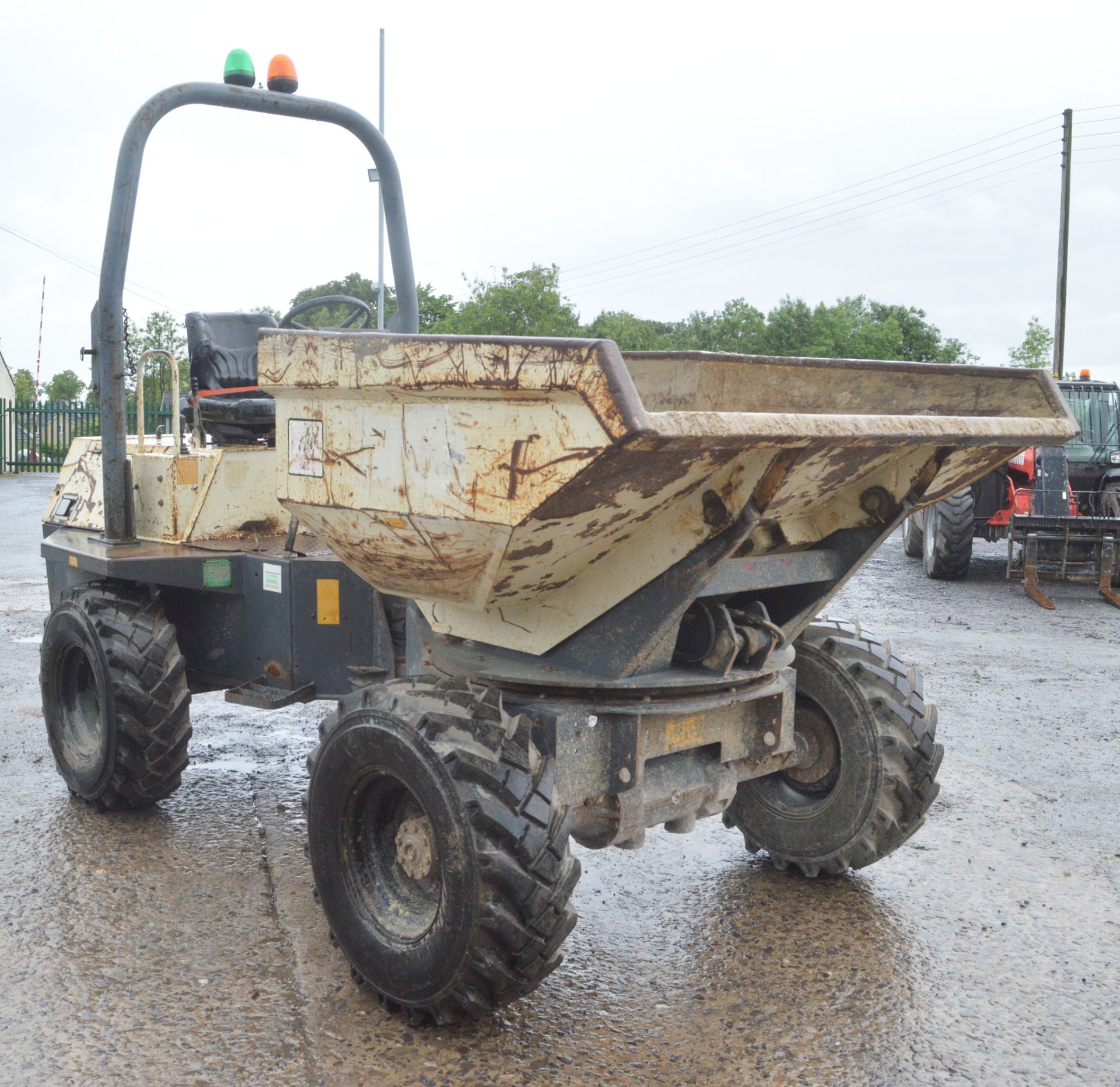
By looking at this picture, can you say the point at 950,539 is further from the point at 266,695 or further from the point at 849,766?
the point at 266,695

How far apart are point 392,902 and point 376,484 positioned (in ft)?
3.72

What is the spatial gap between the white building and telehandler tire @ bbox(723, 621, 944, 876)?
52103mm

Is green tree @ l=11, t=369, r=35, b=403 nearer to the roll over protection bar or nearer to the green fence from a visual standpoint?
the green fence

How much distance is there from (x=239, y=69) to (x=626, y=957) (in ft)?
11.2

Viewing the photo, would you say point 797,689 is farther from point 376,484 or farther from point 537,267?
point 537,267

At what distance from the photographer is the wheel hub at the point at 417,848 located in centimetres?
303

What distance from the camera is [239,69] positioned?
14.4 ft

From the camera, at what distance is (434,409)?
2.68 m

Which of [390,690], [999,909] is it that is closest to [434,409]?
[390,690]

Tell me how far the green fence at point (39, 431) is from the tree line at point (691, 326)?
509 cm

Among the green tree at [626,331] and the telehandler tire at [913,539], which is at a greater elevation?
the green tree at [626,331]

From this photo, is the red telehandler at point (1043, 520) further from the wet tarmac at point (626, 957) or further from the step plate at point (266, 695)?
the step plate at point (266, 695)

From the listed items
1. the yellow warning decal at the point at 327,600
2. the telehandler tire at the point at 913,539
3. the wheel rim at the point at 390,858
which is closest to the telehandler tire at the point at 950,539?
the telehandler tire at the point at 913,539

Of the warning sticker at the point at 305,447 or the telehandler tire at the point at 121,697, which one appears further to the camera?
the telehandler tire at the point at 121,697
